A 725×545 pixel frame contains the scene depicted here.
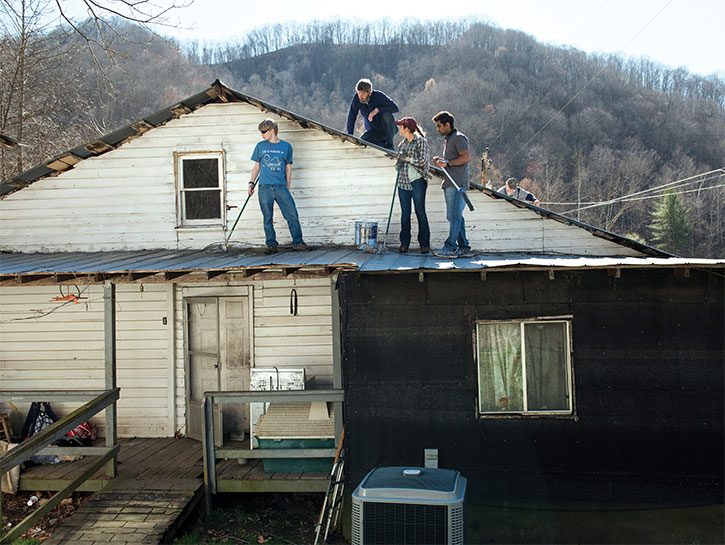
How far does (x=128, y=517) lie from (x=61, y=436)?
130 centimetres

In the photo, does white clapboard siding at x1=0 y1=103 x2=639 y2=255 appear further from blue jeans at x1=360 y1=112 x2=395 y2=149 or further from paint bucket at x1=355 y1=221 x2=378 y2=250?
blue jeans at x1=360 y1=112 x2=395 y2=149

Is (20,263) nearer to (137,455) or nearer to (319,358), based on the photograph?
(137,455)

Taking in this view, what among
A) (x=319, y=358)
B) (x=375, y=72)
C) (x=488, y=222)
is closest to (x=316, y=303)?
(x=319, y=358)

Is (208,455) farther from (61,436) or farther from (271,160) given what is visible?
(271,160)

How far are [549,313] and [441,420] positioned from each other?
177 centimetres

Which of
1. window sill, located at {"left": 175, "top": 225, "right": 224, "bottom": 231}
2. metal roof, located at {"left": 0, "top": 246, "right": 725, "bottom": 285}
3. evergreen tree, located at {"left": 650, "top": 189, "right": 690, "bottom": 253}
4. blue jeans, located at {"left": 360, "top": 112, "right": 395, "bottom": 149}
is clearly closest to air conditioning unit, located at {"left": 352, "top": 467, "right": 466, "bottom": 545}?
metal roof, located at {"left": 0, "top": 246, "right": 725, "bottom": 285}

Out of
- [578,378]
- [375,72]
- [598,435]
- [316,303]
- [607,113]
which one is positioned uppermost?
[375,72]

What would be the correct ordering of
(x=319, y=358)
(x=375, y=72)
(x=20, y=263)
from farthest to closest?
1. (x=375, y=72)
2. (x=319, y=358)
3. (x=20, y=263)

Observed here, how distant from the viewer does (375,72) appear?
86.9 metres

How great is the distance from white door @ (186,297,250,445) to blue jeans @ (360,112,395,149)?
336cm

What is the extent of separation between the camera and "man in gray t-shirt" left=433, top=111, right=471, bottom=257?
8531 mm

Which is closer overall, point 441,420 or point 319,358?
point 441,420

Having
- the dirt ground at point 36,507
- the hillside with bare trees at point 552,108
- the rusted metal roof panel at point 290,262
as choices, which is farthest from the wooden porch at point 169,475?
the hillside with bare trees at point 552,108

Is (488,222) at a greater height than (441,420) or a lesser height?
greater
